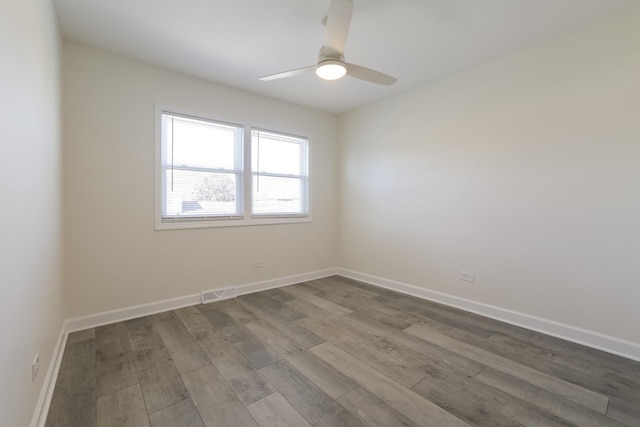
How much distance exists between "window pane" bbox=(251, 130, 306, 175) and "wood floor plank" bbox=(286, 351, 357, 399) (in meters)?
2.53

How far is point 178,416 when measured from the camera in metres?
1.60

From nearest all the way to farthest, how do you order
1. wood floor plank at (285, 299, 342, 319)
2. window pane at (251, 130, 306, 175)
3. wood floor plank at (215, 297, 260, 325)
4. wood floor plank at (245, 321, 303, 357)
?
wood floor plank at (245, 321, 303, 357) → wood floor plank at (215, 297, 260, 325) → wood floor plank at (285, 299, 342, 319) → window pane at (251, 130, 306, 175)

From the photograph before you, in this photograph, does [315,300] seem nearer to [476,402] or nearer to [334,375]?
[334,375]

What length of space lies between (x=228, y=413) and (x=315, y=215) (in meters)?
3.15

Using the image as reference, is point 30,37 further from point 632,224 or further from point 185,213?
point 632,224

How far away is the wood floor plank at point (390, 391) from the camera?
1592mm

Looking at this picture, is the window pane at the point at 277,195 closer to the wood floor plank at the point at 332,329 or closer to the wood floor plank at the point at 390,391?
the wood floor plank at the point at 332,329

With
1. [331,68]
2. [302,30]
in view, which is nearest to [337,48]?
[331,68]

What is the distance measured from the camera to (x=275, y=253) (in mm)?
4070

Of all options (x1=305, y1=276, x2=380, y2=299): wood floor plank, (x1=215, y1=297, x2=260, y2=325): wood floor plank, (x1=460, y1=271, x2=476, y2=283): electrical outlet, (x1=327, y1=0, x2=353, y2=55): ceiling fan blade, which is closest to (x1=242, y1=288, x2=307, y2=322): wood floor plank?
(x1=215, y1=297, x2=260, y2=325): wood floor plank

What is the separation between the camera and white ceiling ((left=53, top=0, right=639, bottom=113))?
216 cm

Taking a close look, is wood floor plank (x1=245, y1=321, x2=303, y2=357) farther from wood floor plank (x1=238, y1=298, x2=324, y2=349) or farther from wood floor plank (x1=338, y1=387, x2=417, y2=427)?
wood floor plank (x1=338, y1=387, x2=417, y2=427)

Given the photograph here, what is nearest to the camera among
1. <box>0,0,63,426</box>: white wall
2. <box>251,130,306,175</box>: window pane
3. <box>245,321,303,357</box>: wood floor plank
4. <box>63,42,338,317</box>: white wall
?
<box>0,0,63,426</box>: white wall

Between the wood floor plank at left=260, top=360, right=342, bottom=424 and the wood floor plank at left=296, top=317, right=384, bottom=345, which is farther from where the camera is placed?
the wood floor plank at left=296, top=317, right=384, bottom=345
